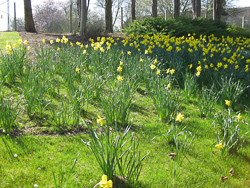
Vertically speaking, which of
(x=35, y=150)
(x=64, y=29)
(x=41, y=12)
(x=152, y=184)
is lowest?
(x=152, y=184)

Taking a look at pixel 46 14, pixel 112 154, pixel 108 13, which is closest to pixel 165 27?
pixel 108 13

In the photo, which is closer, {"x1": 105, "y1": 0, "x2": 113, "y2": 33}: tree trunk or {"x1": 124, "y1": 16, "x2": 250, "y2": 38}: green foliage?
{"x1": 124, "y1": 16, "x2": 250, "y2": 38}: green foliage

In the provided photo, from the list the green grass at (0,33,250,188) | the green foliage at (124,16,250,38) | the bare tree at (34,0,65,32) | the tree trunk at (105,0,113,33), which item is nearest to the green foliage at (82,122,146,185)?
the green grass at (0,33,250,188)

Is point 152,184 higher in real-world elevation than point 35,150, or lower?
lower

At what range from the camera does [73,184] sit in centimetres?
228

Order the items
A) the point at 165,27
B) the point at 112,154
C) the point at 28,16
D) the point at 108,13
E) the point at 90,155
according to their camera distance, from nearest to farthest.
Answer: the point at 112,154 → the point at 90,155 → the point at 165,27 → the point at 28,16 → the point at 108,13

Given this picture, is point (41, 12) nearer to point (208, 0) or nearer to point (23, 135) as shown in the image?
point (208, 0)

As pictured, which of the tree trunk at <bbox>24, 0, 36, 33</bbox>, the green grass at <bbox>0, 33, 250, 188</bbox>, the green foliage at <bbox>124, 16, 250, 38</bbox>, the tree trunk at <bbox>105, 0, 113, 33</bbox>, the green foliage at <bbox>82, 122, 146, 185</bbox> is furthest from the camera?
the tree trunk at <bbox>105, 0, 113, 33</bbox>

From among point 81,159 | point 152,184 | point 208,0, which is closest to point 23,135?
point 81,159

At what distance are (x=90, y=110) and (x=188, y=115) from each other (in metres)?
1.74

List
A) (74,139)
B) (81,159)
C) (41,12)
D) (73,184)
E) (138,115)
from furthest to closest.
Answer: (41,12) → (138,115) → (74,139) → (81,159) → (73,184)

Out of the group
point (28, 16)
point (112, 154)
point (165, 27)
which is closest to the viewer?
point (112, 154)

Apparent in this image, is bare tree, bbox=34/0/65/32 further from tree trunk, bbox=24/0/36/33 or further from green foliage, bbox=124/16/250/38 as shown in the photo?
green foliage, bbox=124/16/250/38

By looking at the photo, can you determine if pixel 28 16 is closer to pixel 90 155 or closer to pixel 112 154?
pixel 90 155
